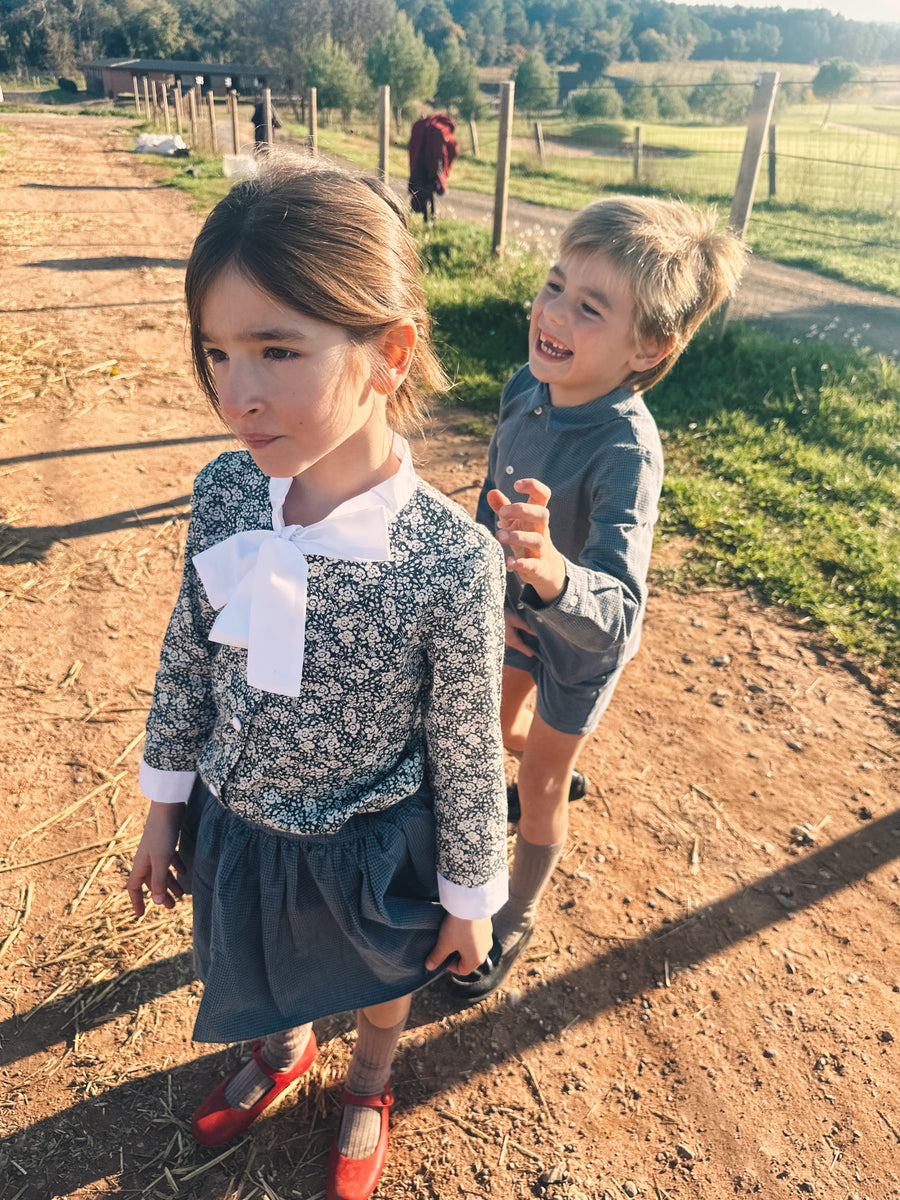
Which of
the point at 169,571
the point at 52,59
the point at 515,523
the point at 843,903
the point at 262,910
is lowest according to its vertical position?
the point at 843,903

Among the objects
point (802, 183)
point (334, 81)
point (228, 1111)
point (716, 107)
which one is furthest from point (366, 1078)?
point (334, 81)

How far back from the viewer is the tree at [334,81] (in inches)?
2048

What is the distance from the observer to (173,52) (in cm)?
8031

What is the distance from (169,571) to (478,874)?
9.74 feet

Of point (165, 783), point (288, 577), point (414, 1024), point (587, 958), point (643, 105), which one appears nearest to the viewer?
point (288, 577)

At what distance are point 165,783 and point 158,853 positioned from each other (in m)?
0.14

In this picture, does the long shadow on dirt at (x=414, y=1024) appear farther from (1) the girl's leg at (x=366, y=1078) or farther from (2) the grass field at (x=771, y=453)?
(2) the grass field at (x=771, y=453)

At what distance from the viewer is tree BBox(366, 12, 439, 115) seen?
5856 cm

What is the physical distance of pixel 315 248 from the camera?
1.17m

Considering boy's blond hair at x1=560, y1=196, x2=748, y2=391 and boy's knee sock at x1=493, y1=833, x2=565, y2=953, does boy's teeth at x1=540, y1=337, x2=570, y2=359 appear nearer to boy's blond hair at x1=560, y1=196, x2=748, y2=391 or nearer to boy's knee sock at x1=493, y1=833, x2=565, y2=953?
boy's blond hair at x1=560, y1=196, x2=748, y2=391

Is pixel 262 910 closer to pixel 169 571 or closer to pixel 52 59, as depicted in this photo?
pixel 169 571

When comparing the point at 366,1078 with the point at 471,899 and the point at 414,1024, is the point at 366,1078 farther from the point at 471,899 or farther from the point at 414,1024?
the point at 471,899

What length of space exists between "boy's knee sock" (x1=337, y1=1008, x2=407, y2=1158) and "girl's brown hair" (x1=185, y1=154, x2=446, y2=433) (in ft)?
4.78

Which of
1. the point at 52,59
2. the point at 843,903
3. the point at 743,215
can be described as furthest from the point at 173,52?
the point at 843,903
